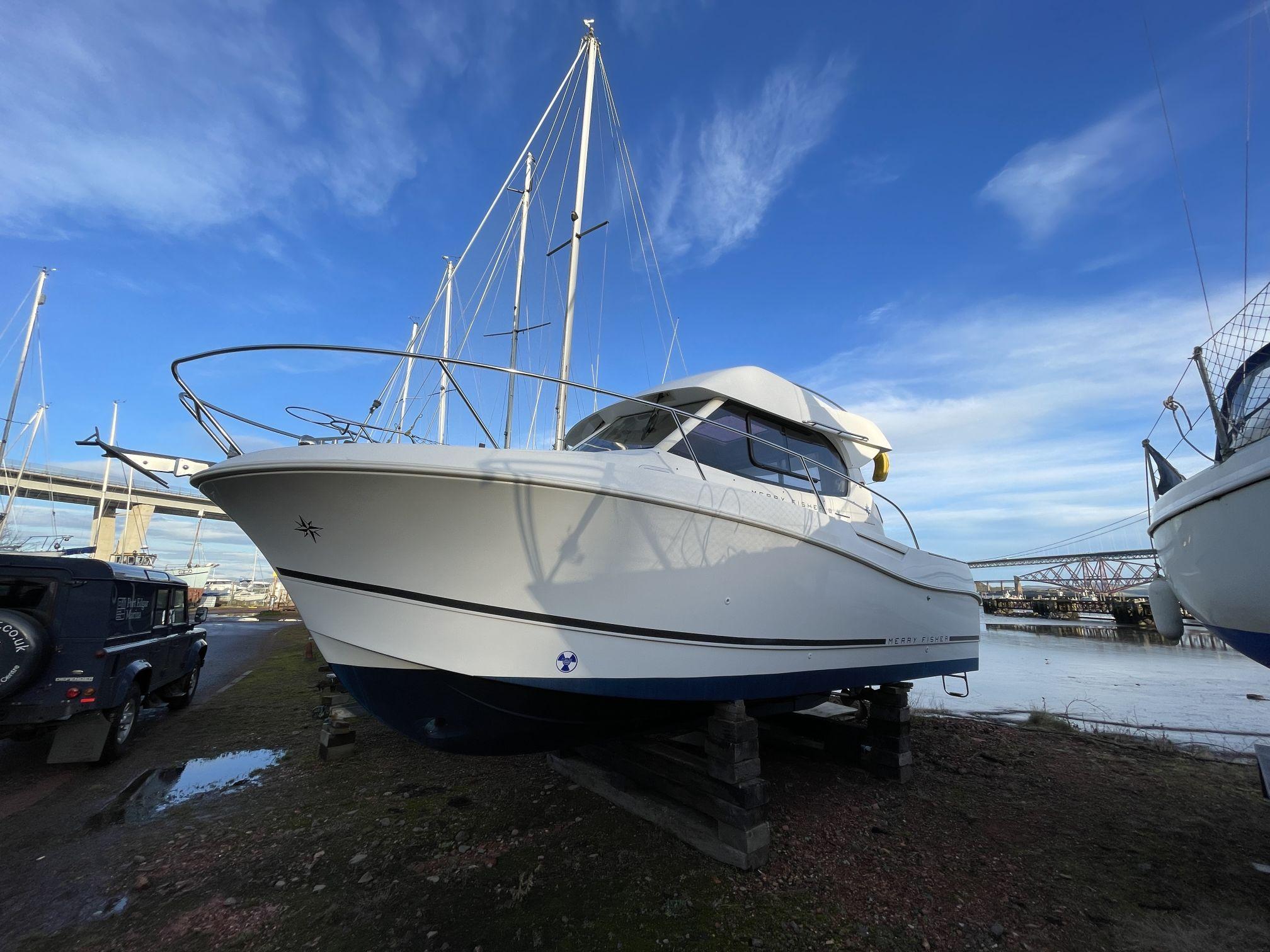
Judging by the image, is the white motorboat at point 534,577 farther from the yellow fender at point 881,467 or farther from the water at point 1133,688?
the water at point 1133,688

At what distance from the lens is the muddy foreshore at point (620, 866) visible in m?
2.70

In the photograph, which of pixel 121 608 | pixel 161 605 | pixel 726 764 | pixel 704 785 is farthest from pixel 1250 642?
pixel 161 605

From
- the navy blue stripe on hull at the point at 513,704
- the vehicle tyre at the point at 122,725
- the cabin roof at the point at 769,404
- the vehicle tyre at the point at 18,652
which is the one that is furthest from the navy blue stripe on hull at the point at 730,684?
the vehicle tyre at the point at 122,725

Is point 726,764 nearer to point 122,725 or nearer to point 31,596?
point 122,725

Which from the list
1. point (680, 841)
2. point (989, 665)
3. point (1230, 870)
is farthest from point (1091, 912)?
point (989, 665)

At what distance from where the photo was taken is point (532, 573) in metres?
2.95

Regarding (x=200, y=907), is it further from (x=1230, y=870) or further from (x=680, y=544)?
(x=1230, y=870)

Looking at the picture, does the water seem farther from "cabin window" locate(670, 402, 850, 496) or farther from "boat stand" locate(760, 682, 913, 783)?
"cabin window" locate(670, 402, 850, 496)

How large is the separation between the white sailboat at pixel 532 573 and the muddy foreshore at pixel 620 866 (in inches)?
32.1

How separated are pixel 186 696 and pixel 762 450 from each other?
8548 millimetres

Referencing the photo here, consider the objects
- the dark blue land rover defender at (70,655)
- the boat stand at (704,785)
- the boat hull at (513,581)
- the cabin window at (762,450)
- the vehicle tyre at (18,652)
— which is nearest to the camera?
the boat hull at (513,581)

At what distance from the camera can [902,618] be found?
5.09 metres

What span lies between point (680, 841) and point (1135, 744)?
18.2ft

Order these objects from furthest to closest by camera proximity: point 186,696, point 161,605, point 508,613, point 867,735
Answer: point 186,696 → point 161,605 → point 867,735 → point 508,613
